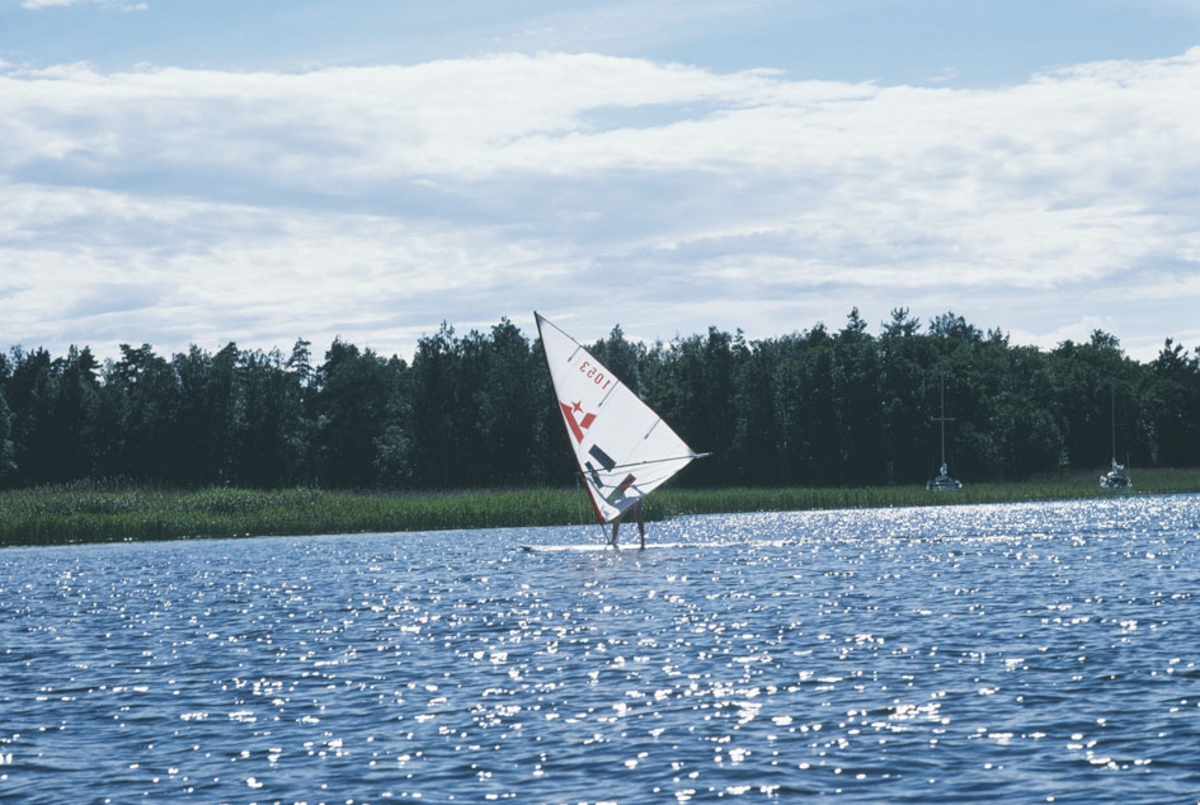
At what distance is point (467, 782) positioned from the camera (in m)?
15.9

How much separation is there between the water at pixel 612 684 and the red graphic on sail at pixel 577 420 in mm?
6757

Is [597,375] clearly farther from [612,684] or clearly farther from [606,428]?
[612,684]

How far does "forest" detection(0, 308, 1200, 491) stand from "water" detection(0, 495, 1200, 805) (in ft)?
303

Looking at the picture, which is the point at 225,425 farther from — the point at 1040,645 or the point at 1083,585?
the point at 1040,645

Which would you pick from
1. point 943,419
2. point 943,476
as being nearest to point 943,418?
point 943,419

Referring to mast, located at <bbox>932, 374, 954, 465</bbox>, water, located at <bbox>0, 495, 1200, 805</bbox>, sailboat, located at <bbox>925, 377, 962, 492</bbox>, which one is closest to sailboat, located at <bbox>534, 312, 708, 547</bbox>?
water, located at <bbox>0, 495, 1200, 805</bbox>

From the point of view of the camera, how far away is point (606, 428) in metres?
50.4

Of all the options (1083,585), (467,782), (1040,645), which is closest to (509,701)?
(467,782)

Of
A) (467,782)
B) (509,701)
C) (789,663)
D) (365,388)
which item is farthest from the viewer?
(365,388)

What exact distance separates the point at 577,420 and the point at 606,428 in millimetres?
1135

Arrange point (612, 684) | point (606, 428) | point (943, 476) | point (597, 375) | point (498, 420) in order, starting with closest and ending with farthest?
point (612, 684)
point (606, 428)
point (597, 375)
point (943, 476)
point (498, 420)

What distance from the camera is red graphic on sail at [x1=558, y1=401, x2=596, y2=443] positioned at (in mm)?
Answer: 50594

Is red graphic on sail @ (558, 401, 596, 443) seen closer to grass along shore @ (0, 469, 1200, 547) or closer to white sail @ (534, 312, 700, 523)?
white sail @ (534, 312, 700, 523)

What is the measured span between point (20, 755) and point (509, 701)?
22.5 ft
